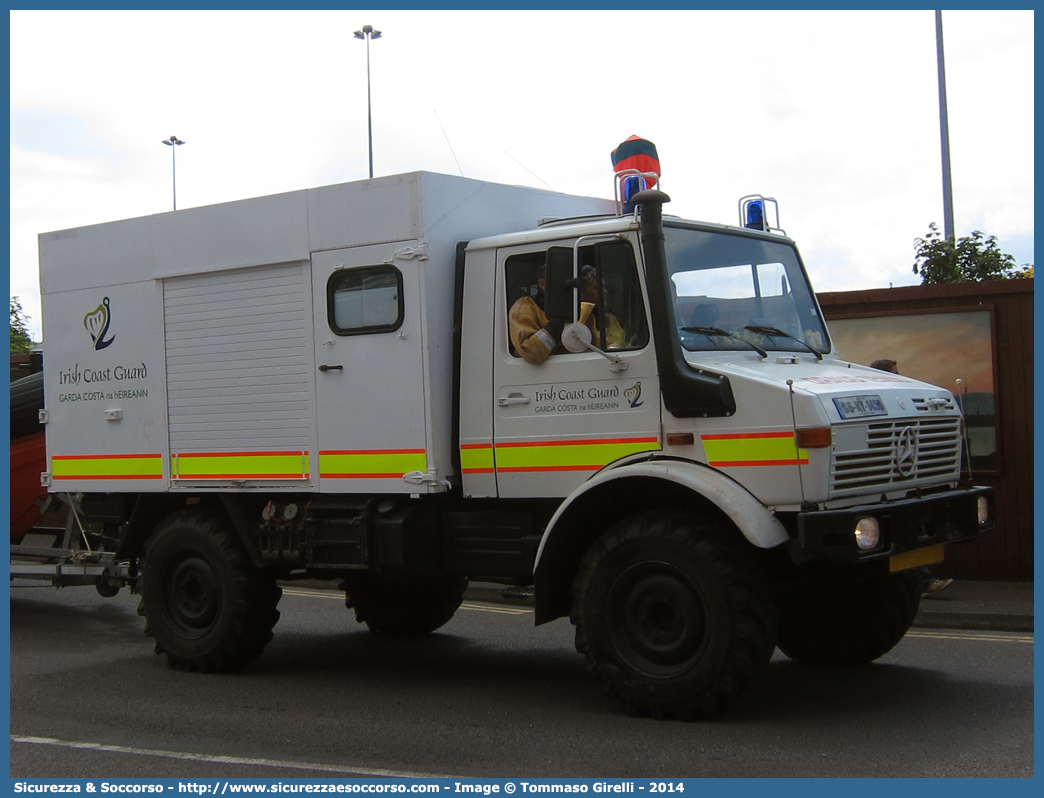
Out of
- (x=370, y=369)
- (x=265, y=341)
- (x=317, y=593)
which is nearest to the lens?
(x=370, y=369)

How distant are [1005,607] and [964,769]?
15.7 ft

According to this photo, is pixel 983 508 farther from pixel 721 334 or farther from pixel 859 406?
pixel 721 334

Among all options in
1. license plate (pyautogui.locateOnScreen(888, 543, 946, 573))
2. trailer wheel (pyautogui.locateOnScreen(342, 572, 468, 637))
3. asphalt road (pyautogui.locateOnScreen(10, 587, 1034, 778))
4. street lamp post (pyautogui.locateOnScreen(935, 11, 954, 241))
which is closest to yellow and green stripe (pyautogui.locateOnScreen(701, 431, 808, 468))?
license plate (pyautogui.locateOnScreen(888, 543, 946, 573))

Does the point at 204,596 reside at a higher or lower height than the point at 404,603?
higher

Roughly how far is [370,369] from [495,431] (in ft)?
3.22

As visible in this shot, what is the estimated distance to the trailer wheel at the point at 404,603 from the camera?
9.32 metres

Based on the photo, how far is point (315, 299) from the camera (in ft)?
25.7

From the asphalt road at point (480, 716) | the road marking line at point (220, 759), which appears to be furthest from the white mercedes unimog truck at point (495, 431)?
the road marking line at point (220, 759)

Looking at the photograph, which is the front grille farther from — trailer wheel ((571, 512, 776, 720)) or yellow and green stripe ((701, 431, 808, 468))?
trailer wheel ((571, 512, 776, 720))

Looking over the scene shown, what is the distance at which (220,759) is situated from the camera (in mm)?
5953

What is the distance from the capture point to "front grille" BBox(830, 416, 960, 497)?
612 centimetres

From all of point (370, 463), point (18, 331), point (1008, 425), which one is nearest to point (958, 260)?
point (1008, 425)

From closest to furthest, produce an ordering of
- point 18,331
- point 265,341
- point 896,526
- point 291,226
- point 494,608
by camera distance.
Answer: point 896,526 < point 291,226 < point 265,341 < point 494,608 < point 18,331

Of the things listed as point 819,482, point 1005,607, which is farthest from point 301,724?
point 1005,607
